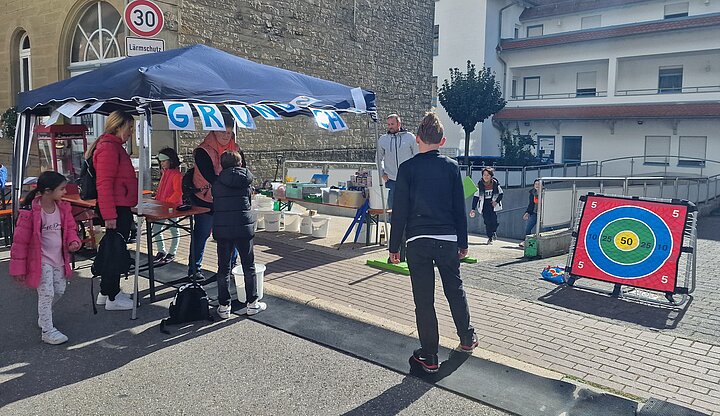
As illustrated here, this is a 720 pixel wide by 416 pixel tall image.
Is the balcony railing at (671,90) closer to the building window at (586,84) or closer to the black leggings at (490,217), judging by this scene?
the building window at (586,84)

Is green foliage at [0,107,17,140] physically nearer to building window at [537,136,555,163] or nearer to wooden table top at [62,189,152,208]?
wooden table top at [62,189,152,208]

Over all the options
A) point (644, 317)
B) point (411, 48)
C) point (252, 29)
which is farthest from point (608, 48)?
point (644, 317)

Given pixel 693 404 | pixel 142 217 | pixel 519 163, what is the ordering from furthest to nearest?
1. pixel 519 163
2. pixel 142 217
3. pixel 693 404

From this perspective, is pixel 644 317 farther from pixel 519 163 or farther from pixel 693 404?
pixel 519 163

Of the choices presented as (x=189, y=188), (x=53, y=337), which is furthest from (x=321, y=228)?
(x=53, y=337)

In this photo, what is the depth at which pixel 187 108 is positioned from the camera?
603 cm

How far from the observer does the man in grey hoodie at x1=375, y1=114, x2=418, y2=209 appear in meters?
8.27

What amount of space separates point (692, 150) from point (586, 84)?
282 inches

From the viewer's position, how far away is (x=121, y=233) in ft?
19.6

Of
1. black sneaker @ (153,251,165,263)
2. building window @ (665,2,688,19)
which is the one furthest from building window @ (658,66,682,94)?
black sneaker @ (153,251,165,263)

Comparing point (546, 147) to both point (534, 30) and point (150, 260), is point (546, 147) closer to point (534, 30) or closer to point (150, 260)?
point (534, 30)

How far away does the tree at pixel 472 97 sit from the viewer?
103 ft

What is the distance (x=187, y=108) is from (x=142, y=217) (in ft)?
3.91

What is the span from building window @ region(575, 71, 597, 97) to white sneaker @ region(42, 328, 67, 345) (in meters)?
33.0
